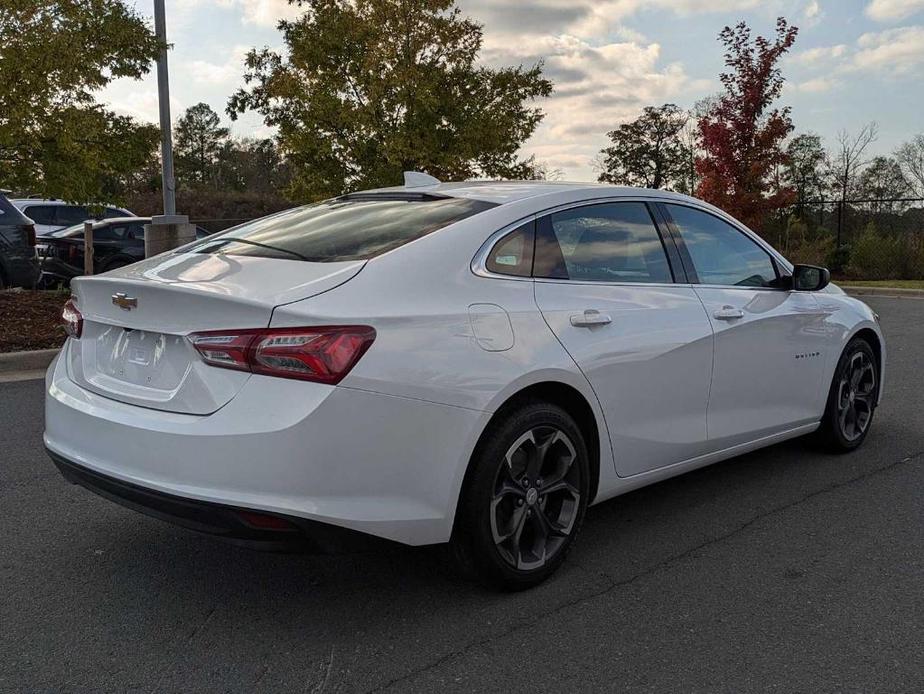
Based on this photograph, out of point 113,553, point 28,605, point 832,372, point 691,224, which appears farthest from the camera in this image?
point 832,372

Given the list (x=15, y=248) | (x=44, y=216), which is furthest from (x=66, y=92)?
(x=44, y=216)

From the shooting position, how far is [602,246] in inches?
155

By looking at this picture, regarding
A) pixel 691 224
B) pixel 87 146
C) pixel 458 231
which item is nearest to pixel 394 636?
pixel 458 231

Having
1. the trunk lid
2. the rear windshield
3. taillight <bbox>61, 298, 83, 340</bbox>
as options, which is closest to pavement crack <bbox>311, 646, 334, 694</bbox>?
the trunk lid

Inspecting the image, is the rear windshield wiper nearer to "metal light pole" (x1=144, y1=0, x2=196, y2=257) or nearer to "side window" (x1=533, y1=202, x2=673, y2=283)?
"side window" (x1=533, y1=202, x2=673, y2=283)

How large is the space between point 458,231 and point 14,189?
9.45 metres

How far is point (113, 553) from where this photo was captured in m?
3.77

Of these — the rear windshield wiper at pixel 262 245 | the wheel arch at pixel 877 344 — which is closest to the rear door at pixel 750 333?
the wheel arch at pixel 877 344

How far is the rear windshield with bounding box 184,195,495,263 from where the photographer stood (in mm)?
3367

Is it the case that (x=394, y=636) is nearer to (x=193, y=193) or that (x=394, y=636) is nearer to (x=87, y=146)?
(x=87, y=146)

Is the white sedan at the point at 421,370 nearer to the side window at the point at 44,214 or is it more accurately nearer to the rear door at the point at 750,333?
the rear door at the point at 750,333

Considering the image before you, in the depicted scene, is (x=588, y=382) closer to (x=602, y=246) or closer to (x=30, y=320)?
(x=602, y=246)

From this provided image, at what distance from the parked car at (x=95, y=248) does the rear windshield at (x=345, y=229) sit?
A: 1088 centimetres

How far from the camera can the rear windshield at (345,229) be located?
11.0 feet
